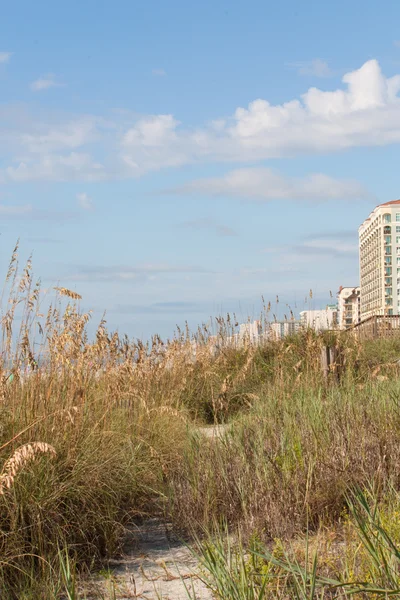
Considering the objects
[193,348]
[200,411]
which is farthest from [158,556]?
[193,348]

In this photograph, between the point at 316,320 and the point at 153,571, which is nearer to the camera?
the point at 153,571

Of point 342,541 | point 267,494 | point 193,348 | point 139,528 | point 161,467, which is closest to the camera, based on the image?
point 342,541

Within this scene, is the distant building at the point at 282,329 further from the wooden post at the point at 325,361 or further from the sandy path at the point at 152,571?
the sandy path at the point at 152,571

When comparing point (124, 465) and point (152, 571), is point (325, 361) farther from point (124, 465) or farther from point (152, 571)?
point (152, 571)

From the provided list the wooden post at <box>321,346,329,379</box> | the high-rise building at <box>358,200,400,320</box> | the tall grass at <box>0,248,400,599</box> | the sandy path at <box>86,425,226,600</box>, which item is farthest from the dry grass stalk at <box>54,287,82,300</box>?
the high-rise building at <box>358,200,400,320</box>

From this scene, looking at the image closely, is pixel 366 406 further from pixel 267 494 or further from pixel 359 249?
pixel 359 249

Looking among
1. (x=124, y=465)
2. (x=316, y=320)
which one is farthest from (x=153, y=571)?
(x=316, y=320)

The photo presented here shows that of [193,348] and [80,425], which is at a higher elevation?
[193,348]

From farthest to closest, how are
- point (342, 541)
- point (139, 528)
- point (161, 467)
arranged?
point (161, 467) → point (139, 528) → point (342, 541)

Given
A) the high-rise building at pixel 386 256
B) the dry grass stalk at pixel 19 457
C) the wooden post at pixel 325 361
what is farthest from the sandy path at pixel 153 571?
the high-rise building at pixel 386 256

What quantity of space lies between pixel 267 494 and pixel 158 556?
692mm

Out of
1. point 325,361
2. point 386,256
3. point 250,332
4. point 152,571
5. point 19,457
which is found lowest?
point 152,571

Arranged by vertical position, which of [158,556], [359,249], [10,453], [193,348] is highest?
[359,249]

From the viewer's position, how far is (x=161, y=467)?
4.59m
